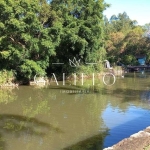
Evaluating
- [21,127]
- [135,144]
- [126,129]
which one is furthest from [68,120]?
[135,144]

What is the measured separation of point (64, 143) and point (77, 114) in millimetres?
3726

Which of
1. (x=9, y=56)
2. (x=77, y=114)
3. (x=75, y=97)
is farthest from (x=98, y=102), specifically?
(x=9, y=56)

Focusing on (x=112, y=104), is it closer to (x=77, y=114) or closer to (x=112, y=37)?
(x=77, y=114)

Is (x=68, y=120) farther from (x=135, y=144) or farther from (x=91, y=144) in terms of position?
(x=135, y=144)

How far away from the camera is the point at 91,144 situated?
769 centimetres

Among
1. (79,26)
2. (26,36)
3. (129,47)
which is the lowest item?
(26,36)

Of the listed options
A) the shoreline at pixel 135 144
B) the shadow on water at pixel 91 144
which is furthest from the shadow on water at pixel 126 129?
the shoreline at pixel 135 144

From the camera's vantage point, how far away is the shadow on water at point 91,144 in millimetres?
7375

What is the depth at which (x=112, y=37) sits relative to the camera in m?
49.8

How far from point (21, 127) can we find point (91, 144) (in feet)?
9.67

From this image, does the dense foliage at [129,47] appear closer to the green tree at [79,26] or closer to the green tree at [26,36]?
the green tree at [79,26]

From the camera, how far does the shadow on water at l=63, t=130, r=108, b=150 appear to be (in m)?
7.37

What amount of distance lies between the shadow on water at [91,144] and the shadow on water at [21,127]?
127 cm

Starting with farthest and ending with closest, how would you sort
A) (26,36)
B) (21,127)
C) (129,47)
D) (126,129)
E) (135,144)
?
(129,47), (26,36), (21,127), (126,129), (135,144)
